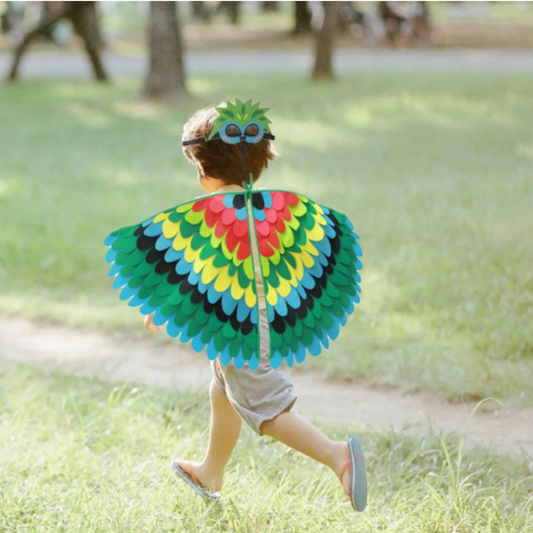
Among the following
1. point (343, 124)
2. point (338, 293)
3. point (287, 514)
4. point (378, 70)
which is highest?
point (338, 293)

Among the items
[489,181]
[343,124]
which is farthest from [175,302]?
[343,124]

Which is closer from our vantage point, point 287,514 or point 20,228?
point 287,514

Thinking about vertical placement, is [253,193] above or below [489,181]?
above

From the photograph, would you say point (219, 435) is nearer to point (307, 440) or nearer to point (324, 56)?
point (307, 440)

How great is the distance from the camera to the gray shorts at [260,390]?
121 inches

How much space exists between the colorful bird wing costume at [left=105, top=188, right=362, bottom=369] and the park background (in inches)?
27.1

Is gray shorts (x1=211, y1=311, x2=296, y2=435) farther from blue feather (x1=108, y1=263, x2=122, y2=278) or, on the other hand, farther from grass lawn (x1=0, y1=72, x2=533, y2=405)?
grass lawn (x1=0, y1=72, x2=533, y2=405)

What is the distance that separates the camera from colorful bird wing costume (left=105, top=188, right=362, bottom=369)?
3031mm

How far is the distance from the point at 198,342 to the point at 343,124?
35.1ft

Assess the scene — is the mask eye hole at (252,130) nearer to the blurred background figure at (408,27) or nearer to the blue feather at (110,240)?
the blue feather at (110,240)

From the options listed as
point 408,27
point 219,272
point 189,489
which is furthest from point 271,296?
point 408,27

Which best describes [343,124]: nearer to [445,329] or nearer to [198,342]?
[445,329]

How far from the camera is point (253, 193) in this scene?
10.1 ft

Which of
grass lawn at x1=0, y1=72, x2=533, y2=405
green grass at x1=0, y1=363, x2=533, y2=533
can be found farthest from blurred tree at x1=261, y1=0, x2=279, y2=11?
green grass at x1=0, y1=363, x2=533, y2=533
